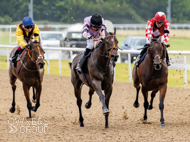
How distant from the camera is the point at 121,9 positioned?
35.4 metres

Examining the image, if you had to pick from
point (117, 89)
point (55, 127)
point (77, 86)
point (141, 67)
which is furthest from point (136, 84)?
point (117, 89)

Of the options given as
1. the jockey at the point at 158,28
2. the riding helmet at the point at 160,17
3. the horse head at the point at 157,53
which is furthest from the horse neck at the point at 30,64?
the riding helmet at the point at 160,17

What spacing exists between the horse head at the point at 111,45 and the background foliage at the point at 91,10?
27648 mm

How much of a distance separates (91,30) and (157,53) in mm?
1371

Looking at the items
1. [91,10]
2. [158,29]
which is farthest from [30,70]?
[91,10]

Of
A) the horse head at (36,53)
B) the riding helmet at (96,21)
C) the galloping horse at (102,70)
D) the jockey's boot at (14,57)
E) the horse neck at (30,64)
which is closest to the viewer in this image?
the galloping horse at (102,70)

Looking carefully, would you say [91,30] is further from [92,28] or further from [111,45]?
[111,45]

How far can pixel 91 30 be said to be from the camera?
25.1ft

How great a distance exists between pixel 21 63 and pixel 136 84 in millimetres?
2639

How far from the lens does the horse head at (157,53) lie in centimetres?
713

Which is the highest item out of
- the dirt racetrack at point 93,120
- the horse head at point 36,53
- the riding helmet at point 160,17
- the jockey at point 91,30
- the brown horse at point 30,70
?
the riding helmet at point 160,17

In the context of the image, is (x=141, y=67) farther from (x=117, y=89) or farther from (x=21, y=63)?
(x=117, y=89)

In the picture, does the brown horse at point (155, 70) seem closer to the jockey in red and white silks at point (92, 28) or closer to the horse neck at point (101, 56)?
the horse neck at point (101, 56)

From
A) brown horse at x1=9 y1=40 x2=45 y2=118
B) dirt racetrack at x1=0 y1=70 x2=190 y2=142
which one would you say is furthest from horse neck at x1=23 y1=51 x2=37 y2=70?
dirt racetrack at x1=0 y1=70 x2=190 y2=142
